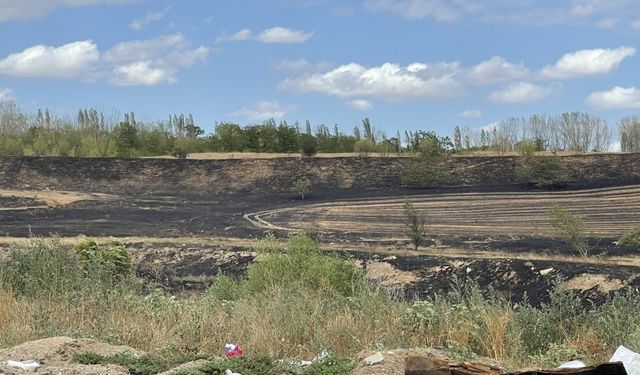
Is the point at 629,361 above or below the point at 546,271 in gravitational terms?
above

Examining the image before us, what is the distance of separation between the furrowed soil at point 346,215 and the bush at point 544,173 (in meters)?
0.92

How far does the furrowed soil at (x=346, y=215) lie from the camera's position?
74.7ft

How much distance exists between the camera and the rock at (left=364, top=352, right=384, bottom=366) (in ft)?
18.7

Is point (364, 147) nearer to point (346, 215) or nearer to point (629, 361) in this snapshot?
point (346, 215)

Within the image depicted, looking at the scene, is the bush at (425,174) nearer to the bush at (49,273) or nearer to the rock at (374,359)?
the bush at (49,273)

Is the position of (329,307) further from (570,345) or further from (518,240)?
(518,240)

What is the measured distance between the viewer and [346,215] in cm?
4116

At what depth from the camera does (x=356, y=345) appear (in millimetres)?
7086

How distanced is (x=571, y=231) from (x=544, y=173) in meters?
22.1

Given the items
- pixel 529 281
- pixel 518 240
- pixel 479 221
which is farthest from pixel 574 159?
pixel 529 281

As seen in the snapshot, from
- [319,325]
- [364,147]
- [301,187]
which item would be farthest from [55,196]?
[319,325]

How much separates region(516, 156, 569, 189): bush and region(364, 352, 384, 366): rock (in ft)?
144

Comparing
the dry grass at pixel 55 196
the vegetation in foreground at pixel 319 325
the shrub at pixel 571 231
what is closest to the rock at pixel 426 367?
the vegetation in foreground at pixel 319 325

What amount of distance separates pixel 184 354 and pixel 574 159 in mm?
52095
